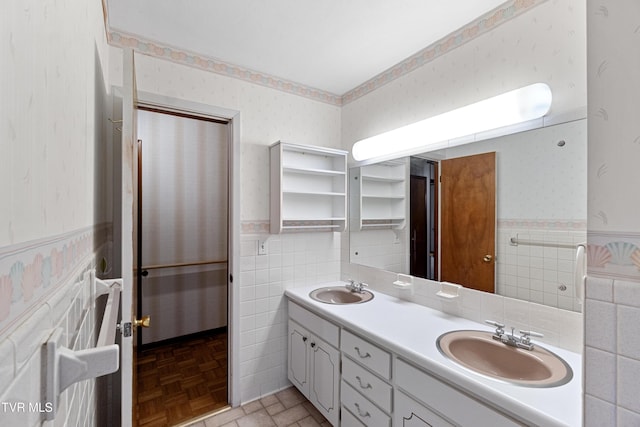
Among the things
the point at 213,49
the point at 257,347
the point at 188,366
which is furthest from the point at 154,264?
the point at 213,49

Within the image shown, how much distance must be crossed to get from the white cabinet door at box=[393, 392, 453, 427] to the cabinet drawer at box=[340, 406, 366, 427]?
0.31 m

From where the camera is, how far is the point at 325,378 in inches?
70.7

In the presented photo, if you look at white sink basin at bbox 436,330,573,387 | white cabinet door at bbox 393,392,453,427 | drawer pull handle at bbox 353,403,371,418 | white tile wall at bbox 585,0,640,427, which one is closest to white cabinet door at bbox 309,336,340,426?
drawer pull handle at bbox 353,403,371,418

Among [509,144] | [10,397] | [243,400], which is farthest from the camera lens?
[243,400]

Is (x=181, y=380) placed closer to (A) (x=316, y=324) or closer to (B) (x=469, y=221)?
(A) (x=316, y=324)

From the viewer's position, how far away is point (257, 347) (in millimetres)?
2145

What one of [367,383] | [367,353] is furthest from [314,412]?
[367,353]

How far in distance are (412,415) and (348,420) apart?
53 cm

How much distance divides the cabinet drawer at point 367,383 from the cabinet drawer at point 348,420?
170 millimetres

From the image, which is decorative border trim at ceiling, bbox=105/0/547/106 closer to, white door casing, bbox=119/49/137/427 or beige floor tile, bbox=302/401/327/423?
white door casing, bbox=119/49/137/427

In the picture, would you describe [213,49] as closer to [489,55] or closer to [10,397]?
[489,55]

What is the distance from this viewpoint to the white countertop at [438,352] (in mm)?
890

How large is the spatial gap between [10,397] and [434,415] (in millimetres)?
1321

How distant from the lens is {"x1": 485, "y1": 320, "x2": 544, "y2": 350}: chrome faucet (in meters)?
1.25
